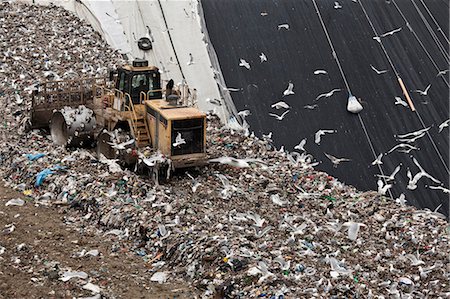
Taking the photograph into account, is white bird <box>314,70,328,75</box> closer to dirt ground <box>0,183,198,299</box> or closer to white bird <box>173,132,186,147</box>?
white bird <box>173,132,186,147</box>

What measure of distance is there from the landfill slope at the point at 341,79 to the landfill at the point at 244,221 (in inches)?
42.7

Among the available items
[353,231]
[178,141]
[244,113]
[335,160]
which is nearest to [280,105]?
[244,113]

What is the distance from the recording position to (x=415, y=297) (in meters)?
7.24

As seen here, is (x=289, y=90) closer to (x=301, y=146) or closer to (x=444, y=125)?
(x=301, y=146)

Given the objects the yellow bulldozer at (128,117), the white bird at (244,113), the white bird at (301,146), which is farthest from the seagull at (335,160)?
the yellow bulldozer at (128,117)

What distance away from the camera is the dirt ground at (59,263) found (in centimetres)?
643

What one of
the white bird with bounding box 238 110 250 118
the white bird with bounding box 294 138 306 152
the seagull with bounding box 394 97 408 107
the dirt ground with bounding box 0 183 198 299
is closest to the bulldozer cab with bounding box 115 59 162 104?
the dirt ground with bounding box 0 183 198 299

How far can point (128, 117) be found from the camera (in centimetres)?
1007

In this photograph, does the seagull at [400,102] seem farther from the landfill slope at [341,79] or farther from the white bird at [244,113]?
the white bird at [244,113]

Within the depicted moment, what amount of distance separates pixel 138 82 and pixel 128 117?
59 centimetres

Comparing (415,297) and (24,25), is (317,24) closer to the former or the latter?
(24,25)

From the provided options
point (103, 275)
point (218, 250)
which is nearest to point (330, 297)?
point (218, 250)

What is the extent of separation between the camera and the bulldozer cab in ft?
33.3

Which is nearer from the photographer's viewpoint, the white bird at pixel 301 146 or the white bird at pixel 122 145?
the white bird at pixel 122 145
